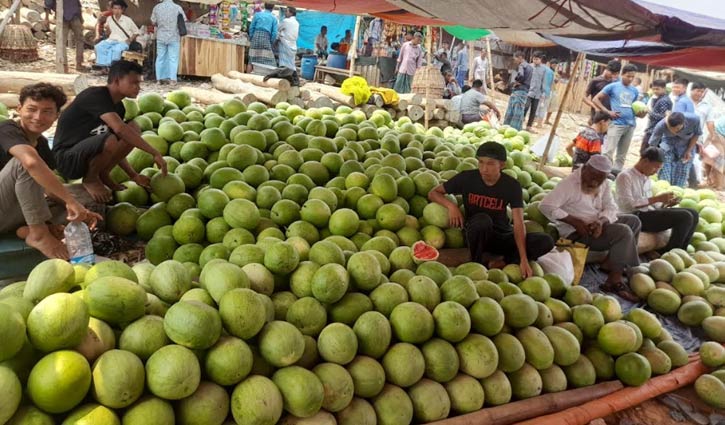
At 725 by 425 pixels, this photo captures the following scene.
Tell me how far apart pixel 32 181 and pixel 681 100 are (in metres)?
9.90

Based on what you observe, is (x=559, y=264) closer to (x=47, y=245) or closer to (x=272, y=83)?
(x=47, y=245)

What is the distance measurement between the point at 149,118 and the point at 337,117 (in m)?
2.03

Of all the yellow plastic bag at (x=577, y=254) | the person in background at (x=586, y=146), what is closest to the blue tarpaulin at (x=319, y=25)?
the person in background at (x=586, y=146)

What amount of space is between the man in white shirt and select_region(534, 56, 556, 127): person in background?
25.2ft

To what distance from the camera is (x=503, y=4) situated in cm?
328

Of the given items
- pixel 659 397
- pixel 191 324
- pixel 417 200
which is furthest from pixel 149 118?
pixel 659 397

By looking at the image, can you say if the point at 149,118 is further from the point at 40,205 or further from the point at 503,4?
the point at 503,4

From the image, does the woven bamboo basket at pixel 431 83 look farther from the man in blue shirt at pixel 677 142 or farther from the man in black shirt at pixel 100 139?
the man in black shirt at pixel 100 139

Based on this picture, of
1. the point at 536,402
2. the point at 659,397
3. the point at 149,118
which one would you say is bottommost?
the point at 659,397

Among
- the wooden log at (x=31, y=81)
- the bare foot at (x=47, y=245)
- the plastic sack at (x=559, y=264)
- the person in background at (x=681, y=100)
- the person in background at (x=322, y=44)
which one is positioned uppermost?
the person in background at (x=322, y=44)

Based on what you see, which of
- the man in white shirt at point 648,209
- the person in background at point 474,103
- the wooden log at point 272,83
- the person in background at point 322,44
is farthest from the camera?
the person in background at point 322,44

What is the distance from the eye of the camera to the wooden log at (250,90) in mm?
7838

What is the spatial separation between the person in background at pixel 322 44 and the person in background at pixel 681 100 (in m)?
10.7

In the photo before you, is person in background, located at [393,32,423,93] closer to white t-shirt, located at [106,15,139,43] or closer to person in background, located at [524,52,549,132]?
person in background, located at [524,52,549,132]
